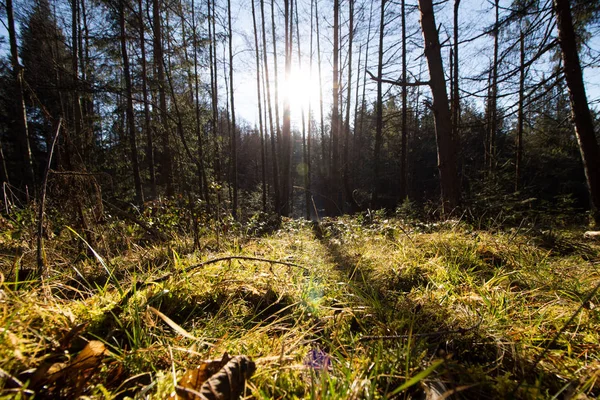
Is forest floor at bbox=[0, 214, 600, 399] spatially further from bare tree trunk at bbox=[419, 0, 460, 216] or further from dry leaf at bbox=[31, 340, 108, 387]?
bare tree trunk at bbox=[419, 0, 460, 216]

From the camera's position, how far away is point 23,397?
0.62m

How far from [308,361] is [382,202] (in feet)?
67.5

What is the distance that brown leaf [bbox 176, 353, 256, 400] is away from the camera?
2.15 ft

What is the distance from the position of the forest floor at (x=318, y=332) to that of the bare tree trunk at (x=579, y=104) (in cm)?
344

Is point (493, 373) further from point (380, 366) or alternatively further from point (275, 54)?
point (275, 54)

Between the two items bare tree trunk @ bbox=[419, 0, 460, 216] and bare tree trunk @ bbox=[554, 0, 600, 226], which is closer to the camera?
bare tree trunk @ bbox=[554, 0, 600, 226]

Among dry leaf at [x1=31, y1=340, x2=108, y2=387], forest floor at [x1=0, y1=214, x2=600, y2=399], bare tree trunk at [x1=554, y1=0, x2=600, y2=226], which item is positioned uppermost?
bare tree trunk at [x1=554, y1=0, x2=600, y2=226]

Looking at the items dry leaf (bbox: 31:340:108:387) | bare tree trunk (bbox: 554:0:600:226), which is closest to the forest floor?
dry leaf (bbox: 31:340:108:387)

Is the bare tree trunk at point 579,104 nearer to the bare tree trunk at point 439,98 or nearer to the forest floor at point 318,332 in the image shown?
the bare tree trunk at point 439,98

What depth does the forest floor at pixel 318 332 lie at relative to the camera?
0.76 m

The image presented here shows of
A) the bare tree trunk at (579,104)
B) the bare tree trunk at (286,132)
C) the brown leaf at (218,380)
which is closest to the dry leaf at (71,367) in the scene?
the brown leaf at (218,380)

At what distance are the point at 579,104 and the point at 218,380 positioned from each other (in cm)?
631

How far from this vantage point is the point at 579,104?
4016 millimetres

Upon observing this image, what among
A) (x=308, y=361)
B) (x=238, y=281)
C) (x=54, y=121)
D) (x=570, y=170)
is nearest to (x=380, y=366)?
(x=308, y=361)
